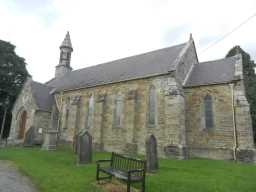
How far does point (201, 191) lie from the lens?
696 centimetres

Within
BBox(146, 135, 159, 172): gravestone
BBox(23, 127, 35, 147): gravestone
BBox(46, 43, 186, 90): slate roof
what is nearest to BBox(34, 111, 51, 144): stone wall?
BBox(23, 127, 35, 147): gravestone

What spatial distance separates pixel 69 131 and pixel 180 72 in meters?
14.2

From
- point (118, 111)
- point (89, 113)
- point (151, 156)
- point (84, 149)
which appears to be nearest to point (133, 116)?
point (118, 111)

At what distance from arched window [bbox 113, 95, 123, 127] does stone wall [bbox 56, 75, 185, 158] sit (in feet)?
1.11

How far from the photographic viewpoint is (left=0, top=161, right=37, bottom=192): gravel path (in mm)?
6686

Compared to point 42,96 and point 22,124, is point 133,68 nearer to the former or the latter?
point 42,96

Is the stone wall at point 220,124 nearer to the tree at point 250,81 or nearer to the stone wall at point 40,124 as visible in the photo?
the tree at point 250,81

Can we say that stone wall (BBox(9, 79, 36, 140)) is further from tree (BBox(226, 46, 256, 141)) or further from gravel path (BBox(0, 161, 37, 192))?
tree (BBox(226, 46, 256, 141))

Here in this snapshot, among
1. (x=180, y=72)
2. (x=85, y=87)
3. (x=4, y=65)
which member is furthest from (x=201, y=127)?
(x=4, y=65)

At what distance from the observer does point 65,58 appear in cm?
3506

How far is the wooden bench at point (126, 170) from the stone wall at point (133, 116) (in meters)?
5.92

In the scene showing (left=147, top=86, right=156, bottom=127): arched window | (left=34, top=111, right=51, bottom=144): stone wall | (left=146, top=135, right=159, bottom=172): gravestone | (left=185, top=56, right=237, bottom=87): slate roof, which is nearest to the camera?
(left=146, top=135, right=159, bottom=172): gravestone

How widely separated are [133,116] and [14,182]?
472 inches

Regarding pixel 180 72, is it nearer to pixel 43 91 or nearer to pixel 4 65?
pixel 43 91
